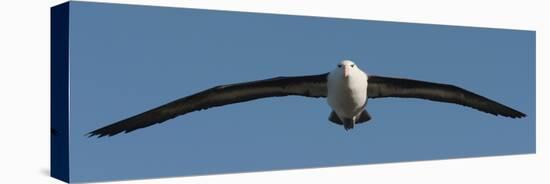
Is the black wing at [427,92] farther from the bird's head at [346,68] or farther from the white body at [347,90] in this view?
the bird's head at [346,68]

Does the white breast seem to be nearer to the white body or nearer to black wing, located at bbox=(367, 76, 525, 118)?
the white body

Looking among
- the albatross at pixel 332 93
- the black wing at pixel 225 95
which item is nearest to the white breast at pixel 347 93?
the albatross at pixel 332 93

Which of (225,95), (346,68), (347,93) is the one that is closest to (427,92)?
(347,93)

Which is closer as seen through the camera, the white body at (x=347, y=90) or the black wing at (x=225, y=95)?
the black wing at (x=225, y=95)

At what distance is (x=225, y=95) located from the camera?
798cm

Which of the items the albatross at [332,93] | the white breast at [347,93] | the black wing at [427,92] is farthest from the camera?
the black wing at [427,92]

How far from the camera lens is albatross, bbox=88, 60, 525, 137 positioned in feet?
25.1

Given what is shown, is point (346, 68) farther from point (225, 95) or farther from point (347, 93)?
point (225, 95)

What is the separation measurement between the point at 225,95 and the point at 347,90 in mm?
1368

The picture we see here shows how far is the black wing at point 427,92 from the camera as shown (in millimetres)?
8727

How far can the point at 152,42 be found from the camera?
7.55 meters

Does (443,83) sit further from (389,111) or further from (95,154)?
(95,154)

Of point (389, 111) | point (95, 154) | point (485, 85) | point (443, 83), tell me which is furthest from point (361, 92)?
point (95, 154)

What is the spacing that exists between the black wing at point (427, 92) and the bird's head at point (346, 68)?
451 millimetres
